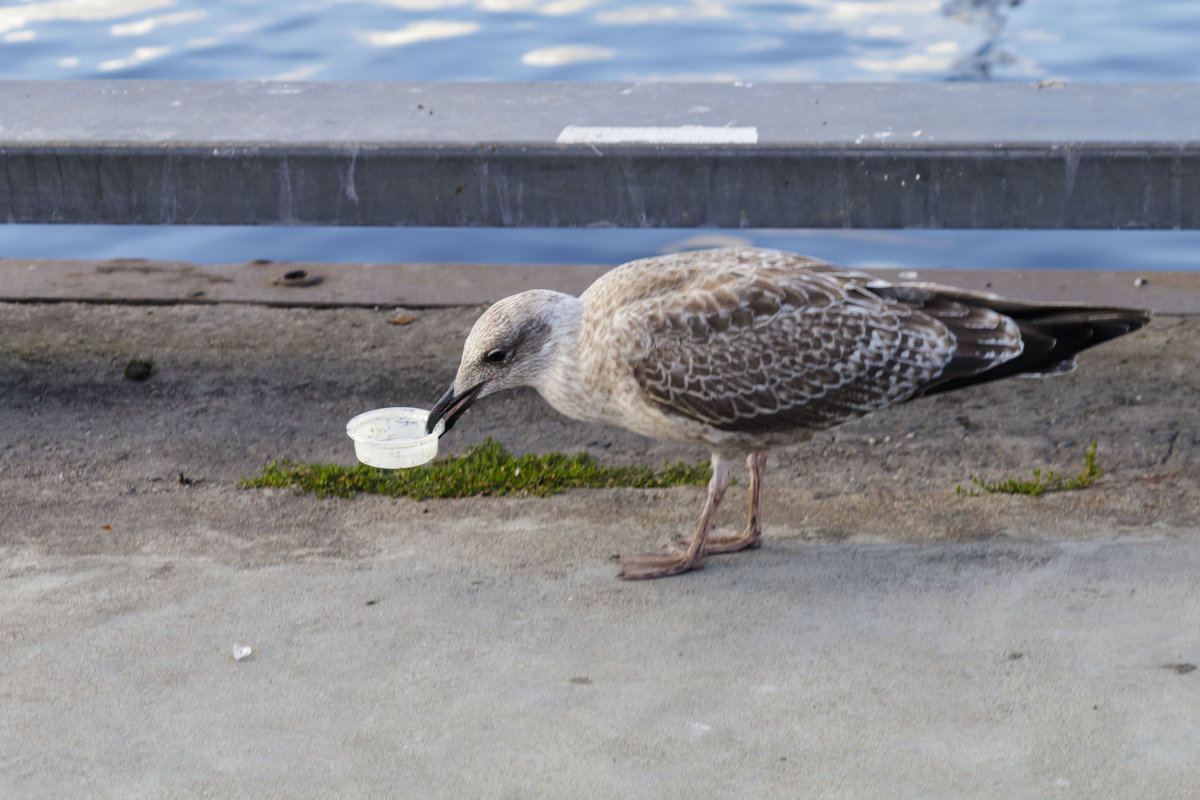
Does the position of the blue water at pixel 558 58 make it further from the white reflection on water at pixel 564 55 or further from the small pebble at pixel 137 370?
the small pebble at pixel 137 370

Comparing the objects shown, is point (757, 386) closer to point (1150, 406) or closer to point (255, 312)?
point (1150, 406)


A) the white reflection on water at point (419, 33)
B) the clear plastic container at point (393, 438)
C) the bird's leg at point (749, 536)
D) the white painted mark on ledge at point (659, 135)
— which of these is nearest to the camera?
the bird's leg at point (749, 536)

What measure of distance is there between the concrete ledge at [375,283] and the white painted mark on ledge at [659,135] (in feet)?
4.60

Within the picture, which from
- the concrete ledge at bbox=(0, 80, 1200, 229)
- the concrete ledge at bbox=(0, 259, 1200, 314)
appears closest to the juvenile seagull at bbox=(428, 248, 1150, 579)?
the concrete ledge at bbox=(0, 80, 1200, 229)

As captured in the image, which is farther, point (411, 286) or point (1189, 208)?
point (411, 286)

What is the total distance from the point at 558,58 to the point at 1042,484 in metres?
7.90

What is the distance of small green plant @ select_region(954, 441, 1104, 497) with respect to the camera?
493 centimetres

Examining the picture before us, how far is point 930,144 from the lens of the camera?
16.9 feet

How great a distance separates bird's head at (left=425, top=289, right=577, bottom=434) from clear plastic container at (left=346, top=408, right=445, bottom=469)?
345 millimetres

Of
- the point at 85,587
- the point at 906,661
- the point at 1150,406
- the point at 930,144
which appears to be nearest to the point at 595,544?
the point at 906,661

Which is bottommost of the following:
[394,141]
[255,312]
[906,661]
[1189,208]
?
[906,661]

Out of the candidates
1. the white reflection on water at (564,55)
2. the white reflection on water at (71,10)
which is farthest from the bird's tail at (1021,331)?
the white reflection on water at (71,10)

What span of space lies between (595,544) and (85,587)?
65.8 inches

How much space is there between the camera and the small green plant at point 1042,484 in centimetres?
493
